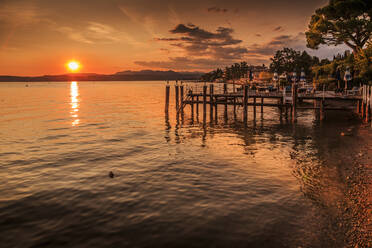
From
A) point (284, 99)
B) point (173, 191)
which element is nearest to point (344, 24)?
point (284, 99)

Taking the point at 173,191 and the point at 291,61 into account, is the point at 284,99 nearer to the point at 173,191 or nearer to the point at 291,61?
the point at 173,191

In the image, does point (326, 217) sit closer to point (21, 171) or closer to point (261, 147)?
point (261, 147)

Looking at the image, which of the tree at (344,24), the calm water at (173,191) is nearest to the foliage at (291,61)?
the tree at (344,24)

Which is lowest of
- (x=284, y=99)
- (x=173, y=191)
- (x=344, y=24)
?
(x=173, y=191)

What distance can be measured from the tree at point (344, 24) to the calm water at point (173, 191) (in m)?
19.9

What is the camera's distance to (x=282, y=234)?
24.2ft

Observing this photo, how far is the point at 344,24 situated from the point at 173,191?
1346 inches

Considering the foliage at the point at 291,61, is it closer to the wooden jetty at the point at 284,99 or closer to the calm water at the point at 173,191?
the wooden jetty at the point at 284,99

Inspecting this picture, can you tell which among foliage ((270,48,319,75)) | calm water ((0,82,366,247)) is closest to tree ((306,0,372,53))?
calm water ((0,82,366,247))

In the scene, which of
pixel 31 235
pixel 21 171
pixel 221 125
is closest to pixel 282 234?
pixel 31 235

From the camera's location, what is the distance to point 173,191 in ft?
35.1

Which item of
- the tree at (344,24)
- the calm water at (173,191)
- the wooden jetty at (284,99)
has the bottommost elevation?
the calm water at (173,191)

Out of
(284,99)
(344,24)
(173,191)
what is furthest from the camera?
(344,24)

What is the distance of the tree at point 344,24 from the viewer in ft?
108
